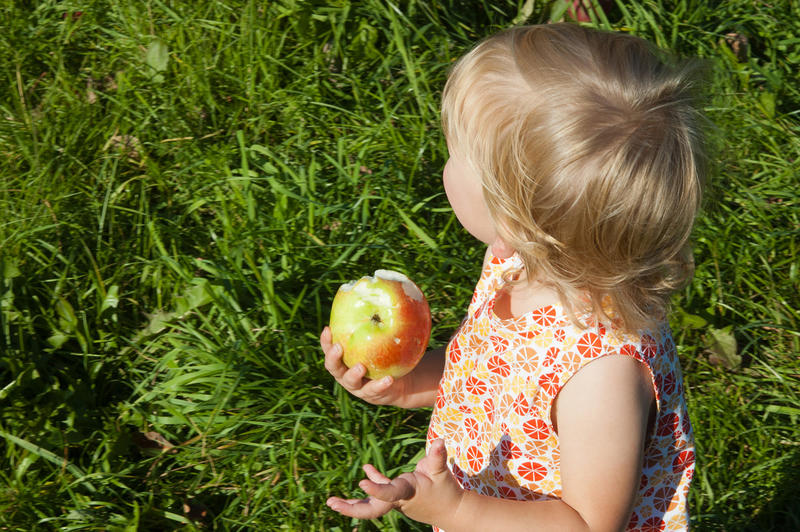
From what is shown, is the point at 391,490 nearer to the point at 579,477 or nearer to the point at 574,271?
the point at 579,477

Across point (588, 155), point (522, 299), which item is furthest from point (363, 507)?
point (588, 155)

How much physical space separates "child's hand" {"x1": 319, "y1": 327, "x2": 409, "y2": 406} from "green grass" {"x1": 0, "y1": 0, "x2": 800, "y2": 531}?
1.04 feet

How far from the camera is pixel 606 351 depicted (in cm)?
143

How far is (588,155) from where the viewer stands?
4.35ft

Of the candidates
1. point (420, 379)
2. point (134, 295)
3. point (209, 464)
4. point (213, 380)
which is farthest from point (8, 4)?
point (420, 379)

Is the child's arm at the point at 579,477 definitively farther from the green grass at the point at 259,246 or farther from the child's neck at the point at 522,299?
the green grass at the point at 259,246

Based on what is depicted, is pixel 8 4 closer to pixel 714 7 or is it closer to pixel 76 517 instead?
pixel 76 517

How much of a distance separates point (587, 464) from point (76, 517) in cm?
133

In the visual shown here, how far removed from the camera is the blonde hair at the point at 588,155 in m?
1.33

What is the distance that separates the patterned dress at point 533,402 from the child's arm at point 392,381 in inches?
6.8

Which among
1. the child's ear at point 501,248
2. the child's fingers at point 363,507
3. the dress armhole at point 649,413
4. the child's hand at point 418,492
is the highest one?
the child's ear at point 501,248

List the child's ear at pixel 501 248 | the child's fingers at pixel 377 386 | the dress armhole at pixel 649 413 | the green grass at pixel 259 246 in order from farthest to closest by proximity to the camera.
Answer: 1. the green grass at pixel 259 246
2. the child's fingers at pixel 377 386
3. the child's ear at pixel 501 248
4. the dress armhole at pixel 649 413

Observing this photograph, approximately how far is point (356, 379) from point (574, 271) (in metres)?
0.58

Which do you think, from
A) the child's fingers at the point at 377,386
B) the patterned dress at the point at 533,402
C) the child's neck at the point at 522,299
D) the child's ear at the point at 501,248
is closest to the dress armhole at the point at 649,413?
the patterned dress at the point at 533,402
